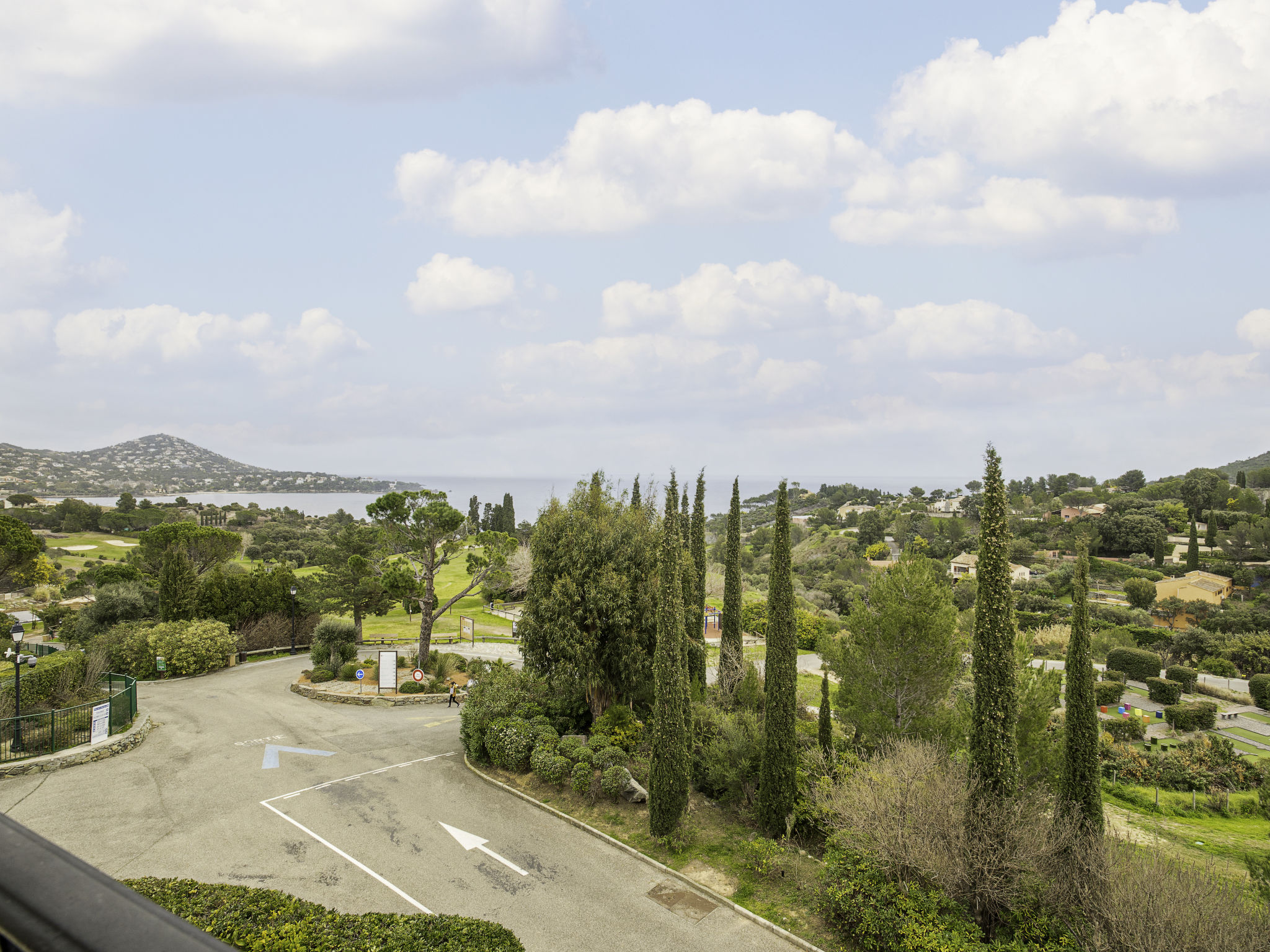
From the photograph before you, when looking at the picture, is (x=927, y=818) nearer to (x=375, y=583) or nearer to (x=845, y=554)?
(x=375, y=583)

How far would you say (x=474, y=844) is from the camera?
1462 cm

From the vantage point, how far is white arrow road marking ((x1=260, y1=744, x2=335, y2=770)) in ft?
62.0

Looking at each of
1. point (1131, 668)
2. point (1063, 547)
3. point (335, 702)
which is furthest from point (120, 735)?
point (1063, 547)

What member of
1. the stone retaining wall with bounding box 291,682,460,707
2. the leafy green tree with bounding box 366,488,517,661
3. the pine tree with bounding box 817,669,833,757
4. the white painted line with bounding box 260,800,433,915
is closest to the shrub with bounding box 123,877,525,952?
the white painted line with bounding box 260,800,433,915

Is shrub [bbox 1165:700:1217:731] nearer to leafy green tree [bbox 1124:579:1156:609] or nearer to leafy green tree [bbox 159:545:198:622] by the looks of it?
leafy green tree [bbox 1124:579:1156:609]

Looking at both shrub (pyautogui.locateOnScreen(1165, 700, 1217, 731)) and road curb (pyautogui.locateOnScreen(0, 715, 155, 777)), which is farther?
shrub (pyautogui.locateOnScreen(1165, 700, 1217, 731))

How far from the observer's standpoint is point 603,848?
48.7 feet

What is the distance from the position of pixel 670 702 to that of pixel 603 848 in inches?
138

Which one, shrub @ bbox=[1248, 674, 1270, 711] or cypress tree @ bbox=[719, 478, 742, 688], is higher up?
cypress tree @ bbox=[719, 478, 742, 688]

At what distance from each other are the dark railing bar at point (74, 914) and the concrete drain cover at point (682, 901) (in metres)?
13.9

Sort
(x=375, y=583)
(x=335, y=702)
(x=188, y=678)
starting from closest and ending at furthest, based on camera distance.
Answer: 1. (x=335, y=702)
2. (x=188, y=678)
3. (x=375, y=583)

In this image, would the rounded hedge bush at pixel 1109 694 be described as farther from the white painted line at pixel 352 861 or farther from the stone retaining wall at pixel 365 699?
the white painted line at pixel 352 861

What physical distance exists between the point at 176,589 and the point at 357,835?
22075 mm

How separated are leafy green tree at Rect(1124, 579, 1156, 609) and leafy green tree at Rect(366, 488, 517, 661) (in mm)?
63077
